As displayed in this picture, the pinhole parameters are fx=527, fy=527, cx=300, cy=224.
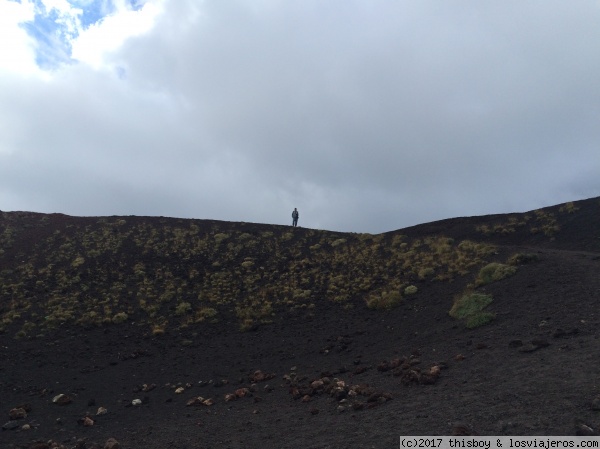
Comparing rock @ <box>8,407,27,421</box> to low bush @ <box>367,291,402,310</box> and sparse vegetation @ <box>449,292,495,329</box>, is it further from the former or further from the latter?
sparse vegetation @ <box>449,292,495,329</box>

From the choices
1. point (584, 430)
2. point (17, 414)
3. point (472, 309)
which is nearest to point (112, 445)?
point (17, 414)

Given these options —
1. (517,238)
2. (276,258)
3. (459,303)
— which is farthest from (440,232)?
(459,303)

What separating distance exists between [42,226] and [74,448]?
107 ft

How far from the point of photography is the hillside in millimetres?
10945

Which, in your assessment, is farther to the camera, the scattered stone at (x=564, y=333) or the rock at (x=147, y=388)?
the rock at (x=147, y=388)

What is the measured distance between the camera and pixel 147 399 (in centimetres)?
1620

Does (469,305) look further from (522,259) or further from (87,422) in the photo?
(87,422)

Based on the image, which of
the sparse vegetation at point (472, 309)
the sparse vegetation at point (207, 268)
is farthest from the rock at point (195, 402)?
the sparse vegetation at point (472, 309)

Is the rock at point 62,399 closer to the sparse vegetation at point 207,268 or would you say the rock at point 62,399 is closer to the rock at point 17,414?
the rock at point 17,414

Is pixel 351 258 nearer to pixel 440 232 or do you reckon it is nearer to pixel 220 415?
pixel 440 232

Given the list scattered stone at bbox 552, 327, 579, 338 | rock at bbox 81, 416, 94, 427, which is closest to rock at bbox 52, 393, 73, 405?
rock at bbox 81, 416, 94, 427

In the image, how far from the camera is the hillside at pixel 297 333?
10.9 meters

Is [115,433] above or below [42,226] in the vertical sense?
below

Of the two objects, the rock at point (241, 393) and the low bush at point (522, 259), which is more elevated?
the low bush at point (522, 259)
